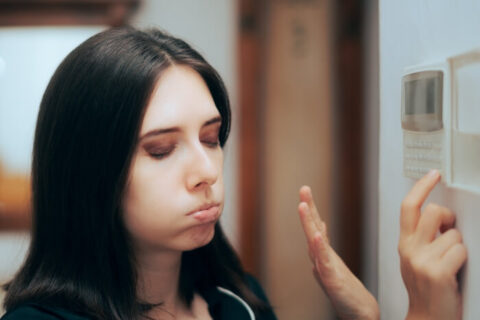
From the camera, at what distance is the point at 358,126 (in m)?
2.81

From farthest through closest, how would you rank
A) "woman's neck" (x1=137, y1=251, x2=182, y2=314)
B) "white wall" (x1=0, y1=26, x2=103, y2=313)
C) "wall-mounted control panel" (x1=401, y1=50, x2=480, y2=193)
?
"white wall" (x1=0, y1=26, x2=103, y2=313)
"woman's neck" (x1=137, y1=251, x2=182, y2=314)
"wall-mounted control panel" (x1=401, y1=50, x2=480, y2=193)

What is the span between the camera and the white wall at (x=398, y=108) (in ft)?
2.20

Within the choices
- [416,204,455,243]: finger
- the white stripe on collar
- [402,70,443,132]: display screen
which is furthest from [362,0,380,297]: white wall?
[416,204,455,243]: finger

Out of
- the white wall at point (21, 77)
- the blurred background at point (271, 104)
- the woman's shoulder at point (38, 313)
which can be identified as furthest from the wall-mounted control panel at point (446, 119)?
the white wall at point (21, 77)

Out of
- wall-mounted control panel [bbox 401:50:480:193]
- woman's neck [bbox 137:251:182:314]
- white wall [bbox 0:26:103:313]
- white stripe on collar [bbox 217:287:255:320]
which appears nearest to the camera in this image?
wall-mounted control panel [bbox 401:50:480:193]

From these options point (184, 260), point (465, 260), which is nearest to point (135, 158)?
point (184, 260)

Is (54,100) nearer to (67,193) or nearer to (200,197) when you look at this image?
(67,193)

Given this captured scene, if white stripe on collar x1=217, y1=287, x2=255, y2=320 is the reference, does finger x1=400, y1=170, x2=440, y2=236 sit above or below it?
above

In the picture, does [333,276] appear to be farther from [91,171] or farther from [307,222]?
[91,171]

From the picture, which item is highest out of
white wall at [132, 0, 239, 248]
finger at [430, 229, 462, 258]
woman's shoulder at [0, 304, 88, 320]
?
white wall at [132, 0, 239, 248]

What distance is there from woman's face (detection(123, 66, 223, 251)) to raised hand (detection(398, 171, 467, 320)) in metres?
0.34

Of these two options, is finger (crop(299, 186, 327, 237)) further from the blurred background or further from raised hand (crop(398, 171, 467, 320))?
the blurred background

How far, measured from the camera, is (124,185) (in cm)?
86

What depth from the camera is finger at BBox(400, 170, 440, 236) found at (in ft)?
2.39
